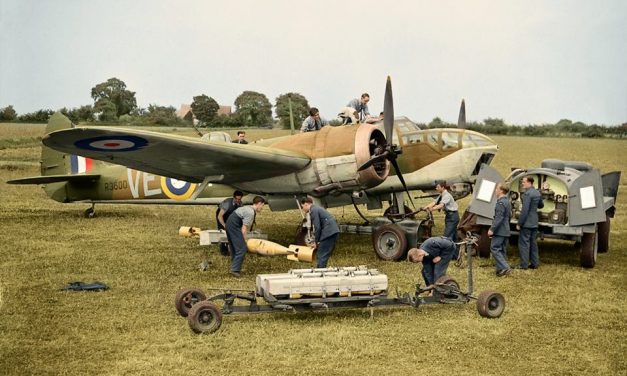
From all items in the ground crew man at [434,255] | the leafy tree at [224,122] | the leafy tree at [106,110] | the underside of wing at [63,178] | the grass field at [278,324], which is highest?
the leafy tree at [106,110]

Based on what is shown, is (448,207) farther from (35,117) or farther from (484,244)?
(35,117)

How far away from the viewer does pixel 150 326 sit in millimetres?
8469

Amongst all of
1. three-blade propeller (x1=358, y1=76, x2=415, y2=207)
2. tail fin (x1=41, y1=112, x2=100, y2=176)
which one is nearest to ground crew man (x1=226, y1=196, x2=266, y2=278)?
three-blade propeller (x1=358, y1=76, x2=415, y2=207)

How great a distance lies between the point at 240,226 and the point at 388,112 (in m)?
3.80

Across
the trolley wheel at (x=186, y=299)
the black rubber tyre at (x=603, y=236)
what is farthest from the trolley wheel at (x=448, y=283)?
the black rubber tyre at (x=603, y=236)

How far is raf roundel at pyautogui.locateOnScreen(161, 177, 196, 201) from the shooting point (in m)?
16.7

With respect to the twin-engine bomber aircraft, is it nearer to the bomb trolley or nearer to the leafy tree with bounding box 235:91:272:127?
the bomb trolley

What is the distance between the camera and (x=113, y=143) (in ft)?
37.1

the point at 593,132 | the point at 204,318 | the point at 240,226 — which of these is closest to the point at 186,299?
the point at 204,318

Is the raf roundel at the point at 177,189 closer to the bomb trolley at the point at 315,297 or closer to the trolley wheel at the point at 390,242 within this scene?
the trolley wheel at the point at 390,242

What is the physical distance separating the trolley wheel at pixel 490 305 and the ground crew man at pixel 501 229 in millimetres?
2616

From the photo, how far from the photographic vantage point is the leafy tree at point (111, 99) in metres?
24.1

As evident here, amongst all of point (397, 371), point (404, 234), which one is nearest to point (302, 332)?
point (397, 371)

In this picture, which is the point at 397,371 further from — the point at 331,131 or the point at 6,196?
the point at 6,196
